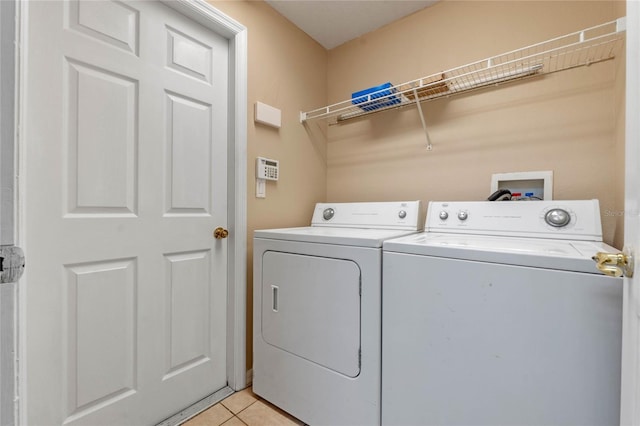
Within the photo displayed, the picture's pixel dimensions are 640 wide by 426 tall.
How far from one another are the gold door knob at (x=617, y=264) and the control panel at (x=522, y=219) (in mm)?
698

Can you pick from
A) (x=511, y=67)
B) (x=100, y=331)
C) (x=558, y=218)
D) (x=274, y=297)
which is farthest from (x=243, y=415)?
(x=511, y=67)

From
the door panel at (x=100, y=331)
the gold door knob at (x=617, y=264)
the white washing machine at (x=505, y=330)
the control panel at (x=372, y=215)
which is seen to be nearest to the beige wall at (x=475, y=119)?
the control panel at (x=372, y=215)

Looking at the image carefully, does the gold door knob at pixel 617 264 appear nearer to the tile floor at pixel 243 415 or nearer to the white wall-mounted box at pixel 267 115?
the tile floor at pixel 243 415

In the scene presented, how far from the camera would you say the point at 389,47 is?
2002 mm

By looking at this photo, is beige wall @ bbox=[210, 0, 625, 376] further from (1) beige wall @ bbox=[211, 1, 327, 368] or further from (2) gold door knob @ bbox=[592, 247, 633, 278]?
(2) gold door knob @ bbox=[592, 247, 633, 278]

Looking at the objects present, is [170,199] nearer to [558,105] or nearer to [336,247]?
[336,247]

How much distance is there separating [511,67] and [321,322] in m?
1.70

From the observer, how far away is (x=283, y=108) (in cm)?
192

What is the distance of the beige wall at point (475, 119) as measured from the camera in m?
1.36

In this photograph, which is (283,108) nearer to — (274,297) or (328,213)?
(328,213)

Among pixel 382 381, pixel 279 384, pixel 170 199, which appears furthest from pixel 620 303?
pixel 170 199

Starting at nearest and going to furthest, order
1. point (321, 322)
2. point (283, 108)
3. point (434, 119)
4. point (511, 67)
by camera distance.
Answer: point (321, 322)
point (511, 67)
point (434, 119)
point (283, 108)

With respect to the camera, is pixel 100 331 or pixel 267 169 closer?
pixel 100 331

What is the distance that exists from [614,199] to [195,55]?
2179mm
